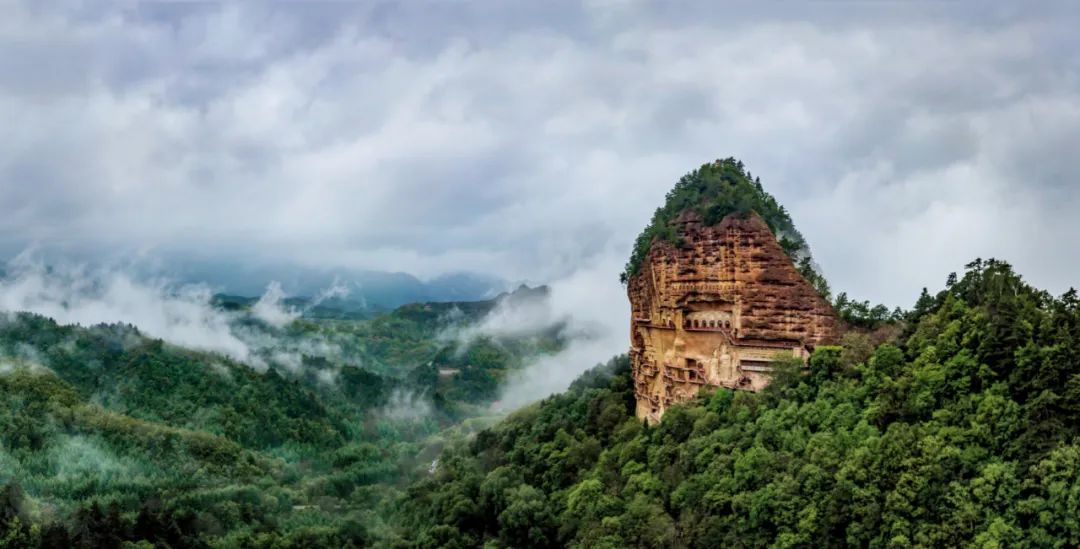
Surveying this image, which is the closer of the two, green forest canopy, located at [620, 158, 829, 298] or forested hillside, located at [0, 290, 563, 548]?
green forest canopy, located at [620, 158, 829, 298]

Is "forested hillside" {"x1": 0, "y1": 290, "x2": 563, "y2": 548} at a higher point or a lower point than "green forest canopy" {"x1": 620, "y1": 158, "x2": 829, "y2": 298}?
lower

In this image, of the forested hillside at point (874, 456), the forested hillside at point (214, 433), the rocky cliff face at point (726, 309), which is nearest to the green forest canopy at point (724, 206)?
the rocky cliff face at point (726, 309)

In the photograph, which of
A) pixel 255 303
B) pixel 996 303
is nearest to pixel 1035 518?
pixel 996 303

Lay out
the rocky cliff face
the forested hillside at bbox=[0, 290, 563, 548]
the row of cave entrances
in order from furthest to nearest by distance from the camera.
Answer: the forested hillside at bbox=[0, 290, 563, 548] < the row of cave entrances < the rocky cliff face

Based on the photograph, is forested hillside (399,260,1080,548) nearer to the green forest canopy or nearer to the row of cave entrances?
the row of cave entrances

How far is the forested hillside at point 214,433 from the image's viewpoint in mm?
53188

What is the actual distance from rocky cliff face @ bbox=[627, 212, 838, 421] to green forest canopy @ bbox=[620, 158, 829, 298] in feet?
1.65

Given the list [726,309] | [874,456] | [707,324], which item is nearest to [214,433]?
[707,324]

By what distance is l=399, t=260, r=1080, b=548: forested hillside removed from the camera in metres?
22.9

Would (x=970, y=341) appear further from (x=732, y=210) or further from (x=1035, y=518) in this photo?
(x=732, y=210)

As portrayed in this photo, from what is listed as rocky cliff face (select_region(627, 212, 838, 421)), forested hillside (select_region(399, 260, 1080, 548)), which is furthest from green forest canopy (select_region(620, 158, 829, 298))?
forested hillside (select_region(399, 260, 1080, 548))

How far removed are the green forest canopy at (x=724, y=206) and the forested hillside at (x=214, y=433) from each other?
23886 mm

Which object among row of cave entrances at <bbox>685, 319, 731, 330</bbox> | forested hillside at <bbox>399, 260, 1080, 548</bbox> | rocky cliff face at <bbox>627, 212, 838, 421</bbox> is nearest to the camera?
forested hillside at <bbox>399, 260, 1080, 548</bbox>

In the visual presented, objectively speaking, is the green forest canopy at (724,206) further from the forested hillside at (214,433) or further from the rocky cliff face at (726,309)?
the forested hillside at (214,433)
